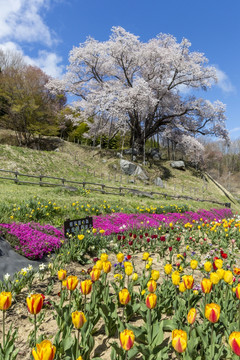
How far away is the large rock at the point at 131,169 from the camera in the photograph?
27452mm

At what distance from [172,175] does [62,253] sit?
26686mm

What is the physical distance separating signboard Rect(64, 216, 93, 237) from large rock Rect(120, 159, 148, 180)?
21.1 meters

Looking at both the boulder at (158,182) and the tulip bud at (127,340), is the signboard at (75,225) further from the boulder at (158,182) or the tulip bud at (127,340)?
the boulder at (158,182)

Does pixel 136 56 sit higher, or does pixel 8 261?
pixel 136 56

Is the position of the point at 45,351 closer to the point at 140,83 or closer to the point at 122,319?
the point at 122,319

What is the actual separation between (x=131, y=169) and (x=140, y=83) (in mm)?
9951

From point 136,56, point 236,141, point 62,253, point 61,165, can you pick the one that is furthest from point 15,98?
point 236,141

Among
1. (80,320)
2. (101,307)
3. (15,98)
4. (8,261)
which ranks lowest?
(8,261)

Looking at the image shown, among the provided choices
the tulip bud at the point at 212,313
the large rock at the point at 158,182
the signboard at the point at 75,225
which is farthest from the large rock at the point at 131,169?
the tulip bud at the point at 212,313

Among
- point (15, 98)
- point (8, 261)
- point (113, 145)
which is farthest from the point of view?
point (113, 145)

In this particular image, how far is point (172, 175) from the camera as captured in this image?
3056 centimetres

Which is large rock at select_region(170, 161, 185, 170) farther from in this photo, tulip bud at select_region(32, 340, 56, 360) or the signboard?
tulip bud at select_region(32, 340, 56, 360)

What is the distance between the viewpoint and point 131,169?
27.7 m

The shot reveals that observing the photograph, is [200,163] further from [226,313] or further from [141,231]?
[226,313]
